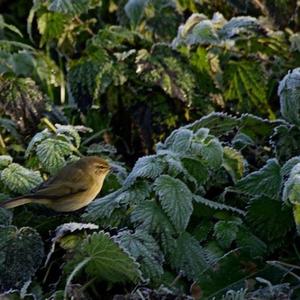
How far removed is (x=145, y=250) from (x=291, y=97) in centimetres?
80

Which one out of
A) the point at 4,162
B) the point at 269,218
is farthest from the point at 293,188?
the point at 4,162

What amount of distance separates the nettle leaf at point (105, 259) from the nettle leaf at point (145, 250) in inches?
3.0

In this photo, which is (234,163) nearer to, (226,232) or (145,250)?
(226,232)

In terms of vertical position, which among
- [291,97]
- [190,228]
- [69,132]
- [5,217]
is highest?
[291,97]

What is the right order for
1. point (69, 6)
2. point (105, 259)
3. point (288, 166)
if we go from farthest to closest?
point (69, 6), point (288, 166), point (105, 259)

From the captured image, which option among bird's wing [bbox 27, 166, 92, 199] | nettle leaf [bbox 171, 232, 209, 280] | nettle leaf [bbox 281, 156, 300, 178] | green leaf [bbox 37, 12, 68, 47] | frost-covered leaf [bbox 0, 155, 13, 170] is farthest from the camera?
green leaf [bbox 37, 12, 68, 47]

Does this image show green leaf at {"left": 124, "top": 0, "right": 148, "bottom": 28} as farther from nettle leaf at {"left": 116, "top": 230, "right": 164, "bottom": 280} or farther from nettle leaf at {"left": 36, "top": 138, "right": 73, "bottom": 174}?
nettle leaf at {"left": 116, "top": 230, "right": 164, "bottom": 280}

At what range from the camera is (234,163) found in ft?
10.8

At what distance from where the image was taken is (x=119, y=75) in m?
3.79

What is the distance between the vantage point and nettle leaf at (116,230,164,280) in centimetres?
278

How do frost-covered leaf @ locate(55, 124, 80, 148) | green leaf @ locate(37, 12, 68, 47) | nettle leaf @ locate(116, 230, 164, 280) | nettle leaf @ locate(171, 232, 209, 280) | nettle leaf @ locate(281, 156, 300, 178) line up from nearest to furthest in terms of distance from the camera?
nettle leaf @ locate(116, 230, 164, 280) < nettle leaf @ locate(171, 232, 209, 280) < nettle leaf @ locate(281, 156, 300, 178) < frost-covered leaf @ locate(55, 124, 80, 148) < green leaf @ locate(37, 12, 68, 47)

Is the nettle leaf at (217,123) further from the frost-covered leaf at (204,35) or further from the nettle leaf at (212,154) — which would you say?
the frost-covered leaf at (204,35)

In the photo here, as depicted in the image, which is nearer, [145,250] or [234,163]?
[145,250]

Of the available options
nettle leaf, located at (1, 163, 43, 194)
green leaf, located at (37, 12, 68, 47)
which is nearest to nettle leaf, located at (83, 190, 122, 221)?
nettle leaf, located at (1, 163, 43, 194)
